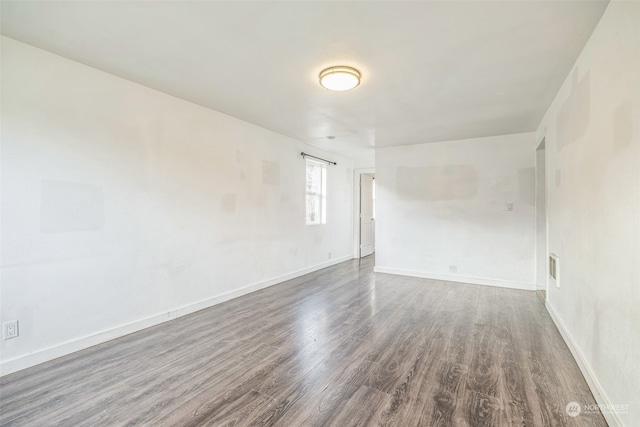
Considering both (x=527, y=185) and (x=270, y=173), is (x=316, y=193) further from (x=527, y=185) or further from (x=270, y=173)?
(x=527, y=185)

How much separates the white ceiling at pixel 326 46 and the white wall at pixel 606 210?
33 cm

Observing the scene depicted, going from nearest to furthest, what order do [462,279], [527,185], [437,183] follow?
[527,185], [462,279], [437,183]

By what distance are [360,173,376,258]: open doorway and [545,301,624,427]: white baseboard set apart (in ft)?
15.6

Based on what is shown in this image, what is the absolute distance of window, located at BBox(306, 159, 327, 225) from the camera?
5738 mm

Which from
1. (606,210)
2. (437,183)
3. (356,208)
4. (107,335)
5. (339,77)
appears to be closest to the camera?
(606,210)

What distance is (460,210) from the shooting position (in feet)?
16.3

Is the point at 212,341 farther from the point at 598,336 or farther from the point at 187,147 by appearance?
the point at 598,336

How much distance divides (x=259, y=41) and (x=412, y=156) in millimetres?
3893

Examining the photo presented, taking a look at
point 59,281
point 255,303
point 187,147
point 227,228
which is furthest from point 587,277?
point 59,281

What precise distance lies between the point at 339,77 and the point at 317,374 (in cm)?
245

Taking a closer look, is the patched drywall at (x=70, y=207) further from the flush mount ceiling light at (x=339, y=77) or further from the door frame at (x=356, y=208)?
the door frame at (x=356, y=208)

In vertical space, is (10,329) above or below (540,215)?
below

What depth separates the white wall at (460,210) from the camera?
4535 millimetres

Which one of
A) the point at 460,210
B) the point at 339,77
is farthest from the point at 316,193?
the point at 339,77
